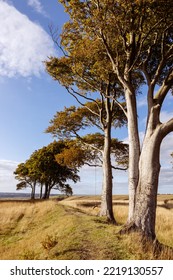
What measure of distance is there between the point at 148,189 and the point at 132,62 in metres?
5.93

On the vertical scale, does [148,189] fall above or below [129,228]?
above

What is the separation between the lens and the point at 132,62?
13.9 metres

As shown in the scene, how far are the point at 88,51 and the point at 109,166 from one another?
701 cm

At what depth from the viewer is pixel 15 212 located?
77.4 ft

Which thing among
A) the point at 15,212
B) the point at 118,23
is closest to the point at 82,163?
the point at 15,212

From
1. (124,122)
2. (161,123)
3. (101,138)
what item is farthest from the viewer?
(101,138)

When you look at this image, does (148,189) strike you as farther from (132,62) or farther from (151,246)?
(132,62)

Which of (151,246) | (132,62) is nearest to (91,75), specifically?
(132,62)

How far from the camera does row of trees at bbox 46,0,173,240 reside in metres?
10.9

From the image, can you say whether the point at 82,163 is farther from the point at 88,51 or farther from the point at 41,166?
the point at 41,166

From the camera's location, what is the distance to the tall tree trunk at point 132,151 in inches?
463

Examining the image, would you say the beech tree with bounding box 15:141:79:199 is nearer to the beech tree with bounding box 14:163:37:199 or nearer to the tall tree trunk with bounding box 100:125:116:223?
the beech tree with bounding box 14:163:37:199

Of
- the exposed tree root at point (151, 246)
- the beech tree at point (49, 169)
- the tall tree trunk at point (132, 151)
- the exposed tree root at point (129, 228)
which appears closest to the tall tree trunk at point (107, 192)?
the tall tree trunk at point (132, 151)

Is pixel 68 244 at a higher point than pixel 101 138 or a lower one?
lower
